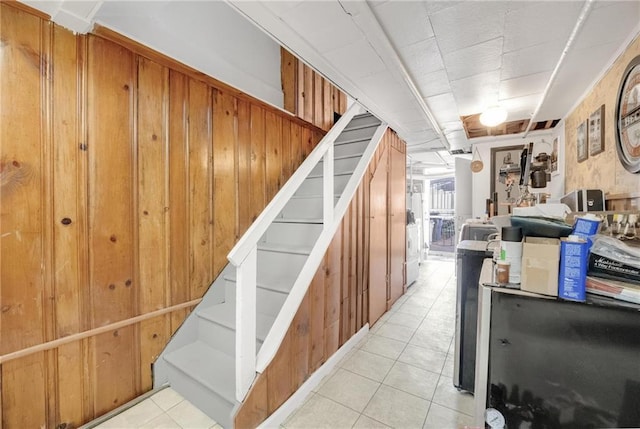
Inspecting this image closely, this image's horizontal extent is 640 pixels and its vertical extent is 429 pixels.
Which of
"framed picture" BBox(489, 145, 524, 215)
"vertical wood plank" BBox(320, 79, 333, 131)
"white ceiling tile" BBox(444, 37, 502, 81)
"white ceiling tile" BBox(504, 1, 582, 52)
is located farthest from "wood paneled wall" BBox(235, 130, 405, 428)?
"framed picture" BBox(489, 145, 524, 215)

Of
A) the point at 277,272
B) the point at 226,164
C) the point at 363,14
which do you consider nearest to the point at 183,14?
the point at 226,164

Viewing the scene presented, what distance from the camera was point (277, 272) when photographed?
2.29m

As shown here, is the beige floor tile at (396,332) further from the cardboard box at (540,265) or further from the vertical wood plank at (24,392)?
the vertical wood plank at (24,392)

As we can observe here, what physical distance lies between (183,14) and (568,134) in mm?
4206

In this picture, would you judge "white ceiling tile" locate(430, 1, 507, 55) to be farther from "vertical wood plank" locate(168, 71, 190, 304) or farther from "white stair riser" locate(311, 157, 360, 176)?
"vertical wood plank" locate(168, 71, 190, 304)

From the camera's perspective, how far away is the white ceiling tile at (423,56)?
5.93 ft

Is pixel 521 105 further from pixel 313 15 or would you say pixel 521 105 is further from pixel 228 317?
pixel 228 317

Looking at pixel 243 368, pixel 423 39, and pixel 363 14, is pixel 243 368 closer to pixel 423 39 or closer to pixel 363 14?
pixel 363 14

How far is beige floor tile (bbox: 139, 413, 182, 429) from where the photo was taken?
1.57m

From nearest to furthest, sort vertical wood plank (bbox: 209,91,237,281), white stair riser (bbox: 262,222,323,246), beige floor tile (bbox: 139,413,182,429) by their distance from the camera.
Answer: beige floor tile (bbox: 139,413,182,429), vertical wood plank (bbox: 209,91,237,281), white stair riser (bbox: 262,222,323,246)

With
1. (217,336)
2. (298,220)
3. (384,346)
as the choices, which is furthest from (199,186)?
(384,346)

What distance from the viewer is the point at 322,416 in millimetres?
1754

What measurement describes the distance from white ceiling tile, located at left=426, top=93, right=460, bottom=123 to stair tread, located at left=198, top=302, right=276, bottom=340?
2.64 m

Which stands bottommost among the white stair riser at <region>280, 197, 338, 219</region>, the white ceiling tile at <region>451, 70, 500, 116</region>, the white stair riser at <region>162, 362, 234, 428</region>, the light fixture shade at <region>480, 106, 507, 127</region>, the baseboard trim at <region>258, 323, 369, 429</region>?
the baseboard trim at <region>258, 323, 369, 429</region>
